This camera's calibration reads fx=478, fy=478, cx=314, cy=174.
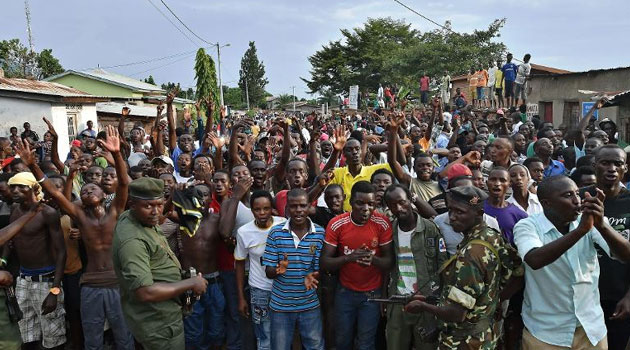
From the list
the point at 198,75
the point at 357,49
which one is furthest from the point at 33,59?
the point at 357,49

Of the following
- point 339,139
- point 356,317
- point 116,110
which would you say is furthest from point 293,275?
point 116,110

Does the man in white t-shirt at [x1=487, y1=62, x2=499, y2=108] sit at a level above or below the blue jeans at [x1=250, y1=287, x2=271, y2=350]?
above

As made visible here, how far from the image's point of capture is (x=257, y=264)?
405 cm

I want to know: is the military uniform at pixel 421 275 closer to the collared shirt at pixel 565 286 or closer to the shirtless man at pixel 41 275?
the collared shirt at pixel 565 286

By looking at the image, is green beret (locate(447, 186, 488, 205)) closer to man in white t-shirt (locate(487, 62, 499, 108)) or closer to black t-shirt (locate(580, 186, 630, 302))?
black t-shirt (locate(580, 186, 630, 302))

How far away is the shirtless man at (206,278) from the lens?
4289 mm

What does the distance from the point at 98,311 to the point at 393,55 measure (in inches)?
1349

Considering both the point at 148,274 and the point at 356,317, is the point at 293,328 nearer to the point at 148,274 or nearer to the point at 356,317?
the point at 356,317

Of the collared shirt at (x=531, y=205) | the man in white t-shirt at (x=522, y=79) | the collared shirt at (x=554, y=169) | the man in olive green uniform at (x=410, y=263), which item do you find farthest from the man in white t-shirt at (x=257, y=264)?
the man in white t-shirt at (x=522, y=79)

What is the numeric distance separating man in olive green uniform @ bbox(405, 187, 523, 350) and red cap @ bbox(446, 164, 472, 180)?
2.03 metres

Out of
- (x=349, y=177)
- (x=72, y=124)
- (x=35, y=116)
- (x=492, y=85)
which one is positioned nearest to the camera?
(x=349, y=177)

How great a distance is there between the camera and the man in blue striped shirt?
378cm

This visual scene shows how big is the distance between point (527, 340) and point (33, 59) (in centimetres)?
4599

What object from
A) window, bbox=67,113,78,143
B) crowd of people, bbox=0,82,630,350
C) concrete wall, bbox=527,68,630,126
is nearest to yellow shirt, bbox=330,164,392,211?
crowd of people, bbox=0,82,630,350
